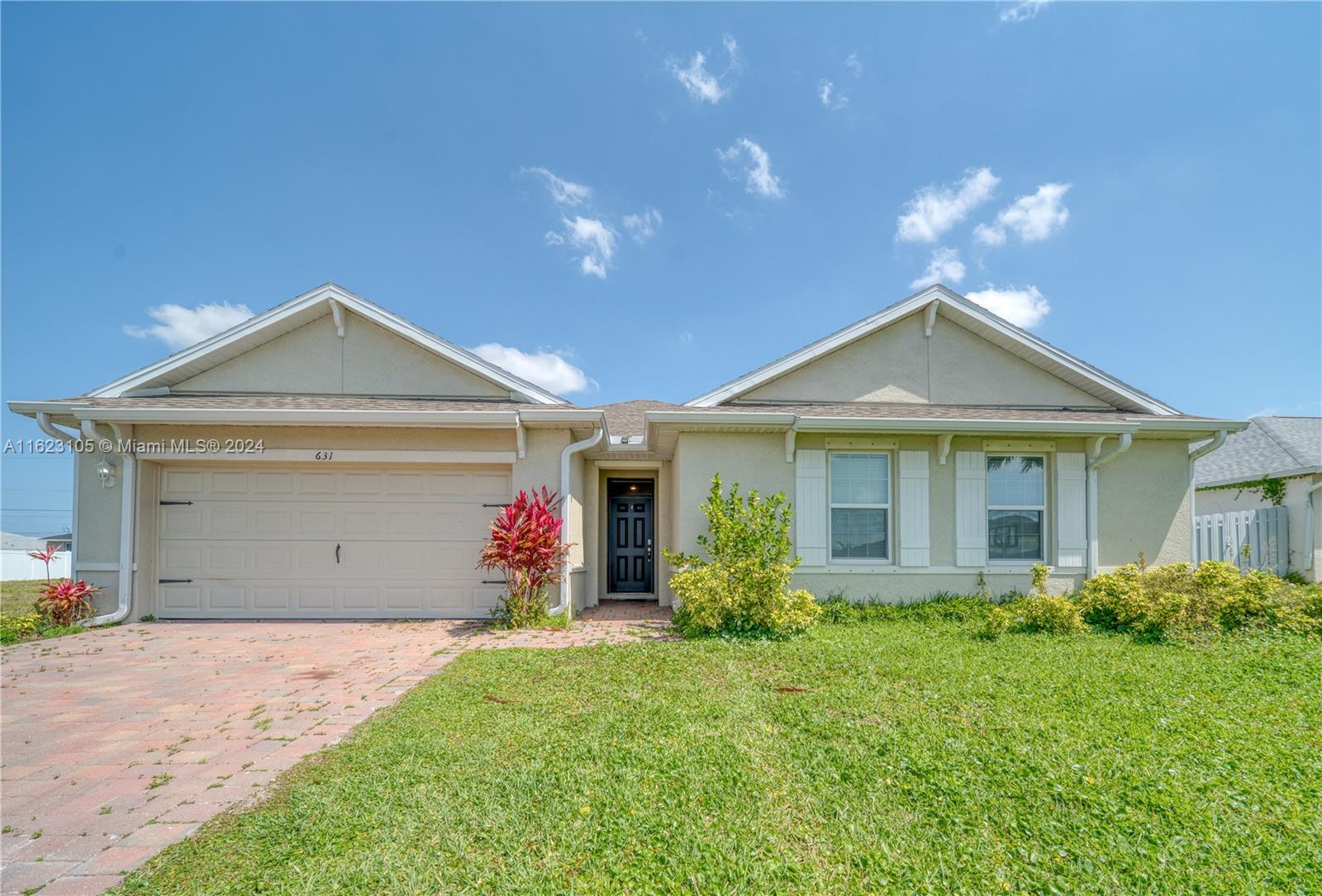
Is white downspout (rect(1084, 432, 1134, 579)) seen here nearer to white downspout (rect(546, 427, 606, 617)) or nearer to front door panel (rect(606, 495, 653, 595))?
front door panel (rect(606, 495, 653, 595))

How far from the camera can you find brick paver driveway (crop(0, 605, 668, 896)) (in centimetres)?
287

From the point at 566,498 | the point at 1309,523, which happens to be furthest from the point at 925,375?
the point at 1309,523

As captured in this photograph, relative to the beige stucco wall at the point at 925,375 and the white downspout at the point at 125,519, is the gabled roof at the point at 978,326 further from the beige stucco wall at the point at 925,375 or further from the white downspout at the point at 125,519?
the white downspout at the point at 125,519

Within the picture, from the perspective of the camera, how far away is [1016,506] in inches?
342

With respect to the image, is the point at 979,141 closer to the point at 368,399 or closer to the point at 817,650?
the point at 817,650

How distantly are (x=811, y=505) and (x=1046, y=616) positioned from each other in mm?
3140

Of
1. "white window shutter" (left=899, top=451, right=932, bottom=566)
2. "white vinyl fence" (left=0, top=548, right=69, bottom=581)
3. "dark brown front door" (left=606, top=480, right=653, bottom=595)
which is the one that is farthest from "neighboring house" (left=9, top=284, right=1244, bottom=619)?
"white vinyl fence" (left=0, top=548, right=69, bottom=581)

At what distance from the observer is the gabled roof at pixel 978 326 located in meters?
9.38

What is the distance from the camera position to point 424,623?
27.9 ft

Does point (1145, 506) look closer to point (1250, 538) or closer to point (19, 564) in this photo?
point (1250, 538)

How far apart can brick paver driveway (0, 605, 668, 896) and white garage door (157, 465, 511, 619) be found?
478 millimetres

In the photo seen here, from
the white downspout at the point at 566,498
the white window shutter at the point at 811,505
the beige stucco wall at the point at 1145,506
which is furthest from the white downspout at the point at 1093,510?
the white downspout at the point at 566,498

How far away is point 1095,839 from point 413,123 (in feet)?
43.2

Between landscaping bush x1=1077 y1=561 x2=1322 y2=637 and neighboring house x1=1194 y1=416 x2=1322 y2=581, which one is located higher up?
neighboring house x1=1194 y1=416 x2=1322 y2=581
